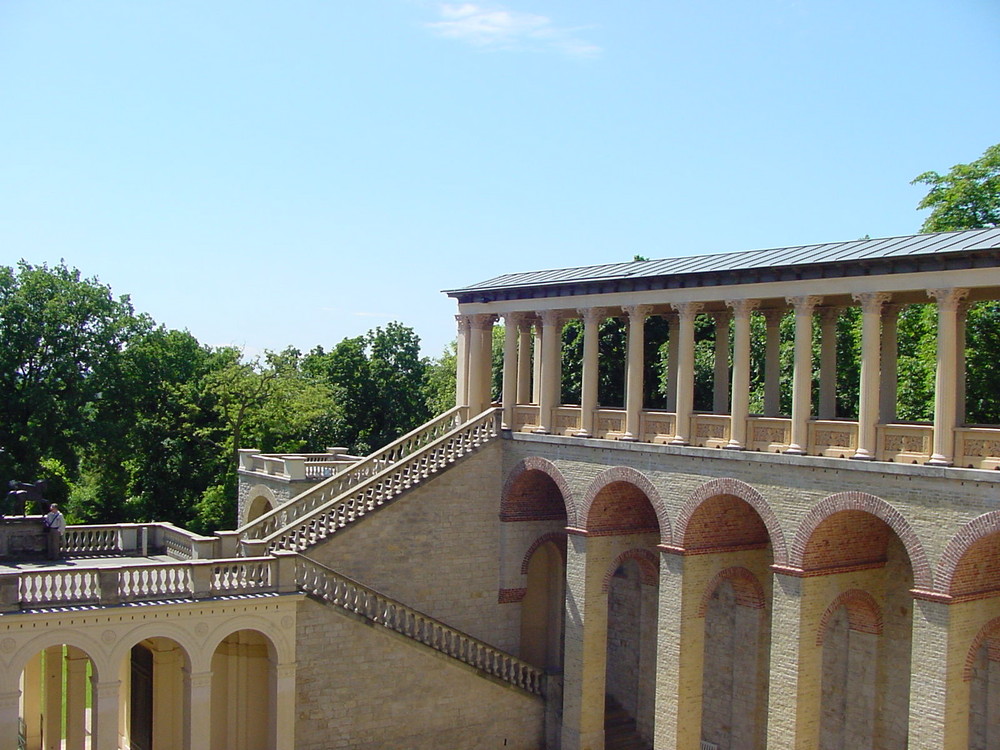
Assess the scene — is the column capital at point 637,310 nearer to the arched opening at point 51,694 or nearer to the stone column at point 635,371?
the stone column at point 635,371

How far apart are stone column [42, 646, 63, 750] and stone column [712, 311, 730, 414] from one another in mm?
20302

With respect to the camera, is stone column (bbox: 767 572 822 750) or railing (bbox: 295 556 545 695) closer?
stone column (bbox: 767 572 822 750)

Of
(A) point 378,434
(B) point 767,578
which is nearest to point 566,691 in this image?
(B) point 767,578

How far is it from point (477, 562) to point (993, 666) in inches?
587

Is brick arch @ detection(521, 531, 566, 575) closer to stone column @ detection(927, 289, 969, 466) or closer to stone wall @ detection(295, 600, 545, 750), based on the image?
stone wall @ detection(295, 600, 545, 750)

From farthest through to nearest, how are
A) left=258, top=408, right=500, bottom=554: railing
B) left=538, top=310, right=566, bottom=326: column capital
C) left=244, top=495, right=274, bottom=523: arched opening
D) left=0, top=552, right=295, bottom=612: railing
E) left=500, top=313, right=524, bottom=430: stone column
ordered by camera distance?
left=244, top=495, right=274, bottom=523: arched opening < left=500, top=313, right=524, bottom=430: stone column < left=538, top=310, right=566, bottom=326: column capital < left=258, top=408, right=500, bottom=554: railing < left=0, top=552, right=295, bottom=612: railing

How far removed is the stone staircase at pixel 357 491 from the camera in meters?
29.2

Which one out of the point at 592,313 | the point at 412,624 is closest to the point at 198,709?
the point at 412,624

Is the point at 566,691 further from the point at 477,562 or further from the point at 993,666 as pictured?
the point at 993,666

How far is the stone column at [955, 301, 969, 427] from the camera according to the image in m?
23.0

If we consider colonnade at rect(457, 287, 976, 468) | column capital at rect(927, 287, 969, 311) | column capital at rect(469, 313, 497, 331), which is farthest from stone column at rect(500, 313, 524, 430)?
column capital at rect(927, 287, 969, 311)

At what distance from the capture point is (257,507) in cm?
4309

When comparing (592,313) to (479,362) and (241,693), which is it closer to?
(479,362)

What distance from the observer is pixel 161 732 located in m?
27.7
